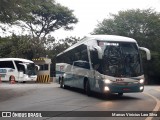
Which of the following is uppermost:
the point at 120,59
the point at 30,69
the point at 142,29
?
the point at 142,29

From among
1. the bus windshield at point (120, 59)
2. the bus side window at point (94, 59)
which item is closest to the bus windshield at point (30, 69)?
the bus side window at point (94, 59)

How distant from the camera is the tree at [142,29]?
2218 inches

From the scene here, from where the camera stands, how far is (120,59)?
714 inches

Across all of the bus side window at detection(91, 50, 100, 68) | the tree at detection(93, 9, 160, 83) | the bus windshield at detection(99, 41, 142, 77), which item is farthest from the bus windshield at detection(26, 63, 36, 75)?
the bus windshield at detection(99, 41, 142, 77)

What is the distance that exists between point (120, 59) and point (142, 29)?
40189 mm

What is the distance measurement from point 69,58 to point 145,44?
1279 inches

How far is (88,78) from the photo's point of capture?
20.1 meters

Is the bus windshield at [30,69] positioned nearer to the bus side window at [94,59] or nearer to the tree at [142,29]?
the tree at [142,29]

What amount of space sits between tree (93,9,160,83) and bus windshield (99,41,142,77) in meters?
37.4

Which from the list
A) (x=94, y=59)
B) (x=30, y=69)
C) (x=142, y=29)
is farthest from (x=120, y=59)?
(x=142, y=29)

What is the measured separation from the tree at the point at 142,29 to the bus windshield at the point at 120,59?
37.4 m

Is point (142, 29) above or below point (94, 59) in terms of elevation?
above

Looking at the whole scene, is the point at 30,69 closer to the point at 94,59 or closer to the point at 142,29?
the point at 142,29

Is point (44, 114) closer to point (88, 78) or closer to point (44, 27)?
point (88, 78)
